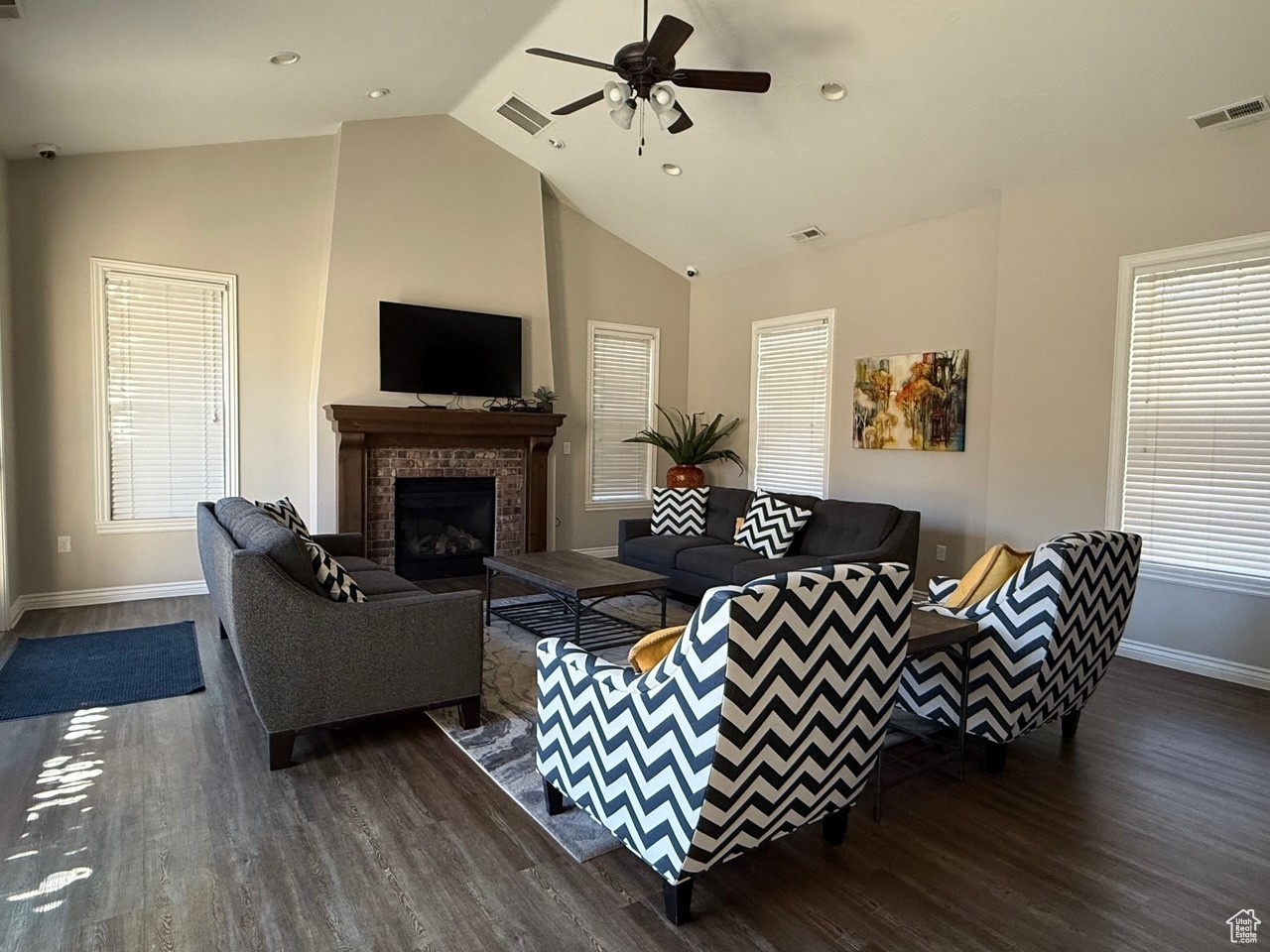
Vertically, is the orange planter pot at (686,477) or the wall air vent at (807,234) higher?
the wall air vent at (807,234)

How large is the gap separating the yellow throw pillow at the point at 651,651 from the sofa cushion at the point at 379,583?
2.08m

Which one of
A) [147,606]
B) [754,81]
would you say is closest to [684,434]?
[754,81]

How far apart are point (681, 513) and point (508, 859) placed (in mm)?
4173

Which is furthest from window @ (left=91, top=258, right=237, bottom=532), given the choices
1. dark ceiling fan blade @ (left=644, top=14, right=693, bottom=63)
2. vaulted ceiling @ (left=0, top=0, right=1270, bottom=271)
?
dark ceiling fan blade @ (left=644, top=14, right=693, bottom=63)

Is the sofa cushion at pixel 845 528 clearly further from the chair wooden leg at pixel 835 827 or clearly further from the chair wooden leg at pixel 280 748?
the chair wooden leg at pixel 280 748

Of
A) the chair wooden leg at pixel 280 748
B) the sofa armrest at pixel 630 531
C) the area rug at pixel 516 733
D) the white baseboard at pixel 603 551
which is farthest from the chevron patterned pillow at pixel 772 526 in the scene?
the chair wooden leg at pixel 280 748

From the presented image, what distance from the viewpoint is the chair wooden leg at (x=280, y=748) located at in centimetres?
277

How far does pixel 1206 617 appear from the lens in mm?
4148

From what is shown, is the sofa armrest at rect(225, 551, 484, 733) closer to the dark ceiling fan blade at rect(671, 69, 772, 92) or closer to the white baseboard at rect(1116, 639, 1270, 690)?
the dark ceiling fan blade at rect(671, 69, 772, 92)

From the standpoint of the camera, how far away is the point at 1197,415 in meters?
4.16

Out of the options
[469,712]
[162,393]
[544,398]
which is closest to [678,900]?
[469,712]

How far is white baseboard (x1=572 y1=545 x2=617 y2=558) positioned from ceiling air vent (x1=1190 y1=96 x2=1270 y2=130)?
18.2 feet

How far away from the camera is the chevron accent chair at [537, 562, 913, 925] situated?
5.71ft

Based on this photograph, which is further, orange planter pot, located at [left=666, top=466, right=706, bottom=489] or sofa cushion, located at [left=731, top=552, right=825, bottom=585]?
orange planter pot, located at [left=666, top=466, right=706, bottom=489]
